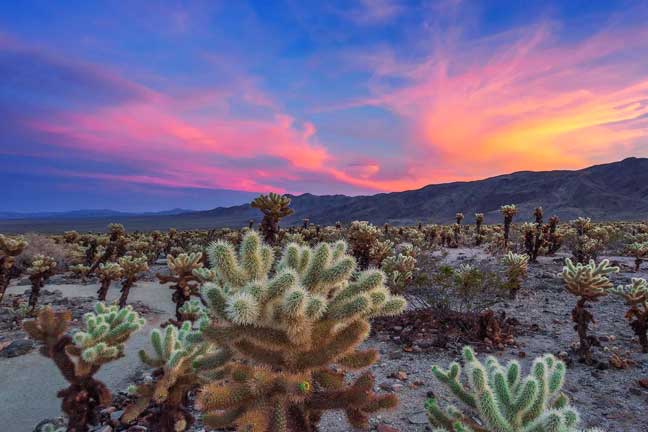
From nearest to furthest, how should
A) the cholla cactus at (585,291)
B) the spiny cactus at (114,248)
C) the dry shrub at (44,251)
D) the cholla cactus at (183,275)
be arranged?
1. the cholla cactus at (585,291)
2. the cholla cactus at (183,275)
3. the spiny cactus at (114,248)
4. the dry shrub at (44,251)

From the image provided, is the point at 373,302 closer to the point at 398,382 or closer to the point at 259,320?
the point at 259,320

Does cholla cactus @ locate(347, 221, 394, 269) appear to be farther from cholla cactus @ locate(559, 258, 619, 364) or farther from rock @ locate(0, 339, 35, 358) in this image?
rock @ locate(0, 339, 35, 358)

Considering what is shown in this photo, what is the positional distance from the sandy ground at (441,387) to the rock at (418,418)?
0.01 metres

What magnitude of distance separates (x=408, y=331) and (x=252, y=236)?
5.12 metres

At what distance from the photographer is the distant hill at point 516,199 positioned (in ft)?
232

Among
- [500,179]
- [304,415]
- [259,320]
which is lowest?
[304,415]

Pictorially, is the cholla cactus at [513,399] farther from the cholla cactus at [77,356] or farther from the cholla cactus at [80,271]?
the cholla cactus at [80,271]

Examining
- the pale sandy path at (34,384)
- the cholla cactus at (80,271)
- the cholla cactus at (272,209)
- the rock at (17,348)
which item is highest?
the cholla cactus at (272,209)

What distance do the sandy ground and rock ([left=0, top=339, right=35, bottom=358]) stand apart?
15 centimetres

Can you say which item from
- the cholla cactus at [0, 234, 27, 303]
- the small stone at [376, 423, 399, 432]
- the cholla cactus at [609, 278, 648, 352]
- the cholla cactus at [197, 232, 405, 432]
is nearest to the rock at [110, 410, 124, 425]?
the cholla cactus at [197, 232, 405, 432]

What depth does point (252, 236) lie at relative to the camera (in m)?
2.96

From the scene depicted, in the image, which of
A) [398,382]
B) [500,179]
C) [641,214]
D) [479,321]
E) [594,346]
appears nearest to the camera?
[398,382]

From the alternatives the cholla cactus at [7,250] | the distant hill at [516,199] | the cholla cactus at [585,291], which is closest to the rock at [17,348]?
the cholla cactus at [7,250]

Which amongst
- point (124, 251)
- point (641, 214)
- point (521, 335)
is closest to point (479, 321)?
point (521, 335)
